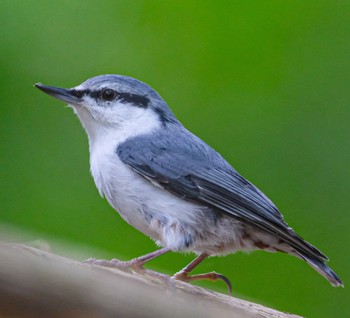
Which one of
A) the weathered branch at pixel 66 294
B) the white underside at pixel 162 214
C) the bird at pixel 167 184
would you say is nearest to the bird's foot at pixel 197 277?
the bird at pixel 167 184

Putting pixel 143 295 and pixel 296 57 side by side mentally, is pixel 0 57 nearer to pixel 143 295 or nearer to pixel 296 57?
pixel 296 57

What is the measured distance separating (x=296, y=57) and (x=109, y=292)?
2.94 m

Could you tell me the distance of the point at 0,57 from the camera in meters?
4.05

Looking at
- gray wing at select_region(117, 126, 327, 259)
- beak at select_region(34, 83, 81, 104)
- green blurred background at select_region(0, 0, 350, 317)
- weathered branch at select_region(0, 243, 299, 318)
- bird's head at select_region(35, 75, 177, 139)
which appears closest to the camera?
weathered branch at select_region(0, 243, 299, 318)

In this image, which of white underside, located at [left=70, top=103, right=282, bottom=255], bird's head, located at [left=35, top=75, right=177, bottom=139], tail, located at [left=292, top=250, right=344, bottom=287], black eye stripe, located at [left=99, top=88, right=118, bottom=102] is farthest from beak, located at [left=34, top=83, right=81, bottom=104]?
tail, located at [left=292, top=250, right=344, bottom=287]

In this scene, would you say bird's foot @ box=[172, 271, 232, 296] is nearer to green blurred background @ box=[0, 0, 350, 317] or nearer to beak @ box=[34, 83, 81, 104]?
green blurred background @ box=[0, 0, 350, 317]

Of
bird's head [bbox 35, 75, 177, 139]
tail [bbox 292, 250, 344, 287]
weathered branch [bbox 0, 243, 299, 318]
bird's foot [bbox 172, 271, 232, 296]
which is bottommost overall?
weathered branch [bbox 0, 243, 299, 318]

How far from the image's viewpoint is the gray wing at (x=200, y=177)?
10.00 feet

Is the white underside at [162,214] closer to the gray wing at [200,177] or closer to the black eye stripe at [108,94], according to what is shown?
the gray wing at [200,177]

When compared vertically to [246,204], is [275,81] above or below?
above

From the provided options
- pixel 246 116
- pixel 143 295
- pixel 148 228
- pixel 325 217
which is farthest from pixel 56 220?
pixel 143 295

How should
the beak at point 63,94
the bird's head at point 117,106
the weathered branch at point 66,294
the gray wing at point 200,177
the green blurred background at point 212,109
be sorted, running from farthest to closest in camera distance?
the green blurred background at point 212,109, the bird's head at point 117,106, the beak at point 63,94, the gray wing at point 200,177, the weathered branch at point 66,294

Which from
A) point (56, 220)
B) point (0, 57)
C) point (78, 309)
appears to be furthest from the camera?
point (0, 57)

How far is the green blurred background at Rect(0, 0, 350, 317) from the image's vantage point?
388 centimetres
